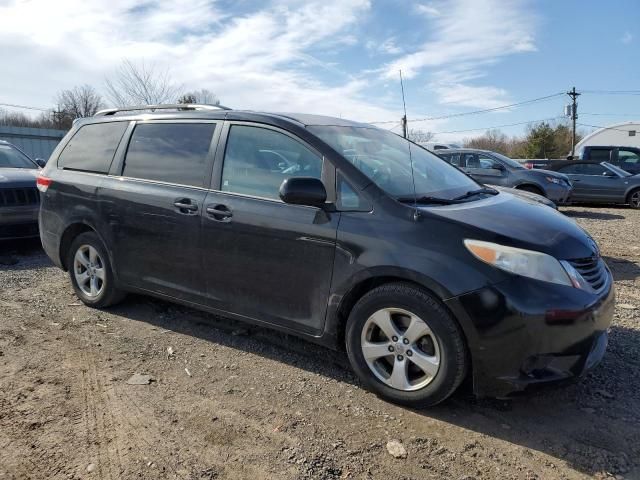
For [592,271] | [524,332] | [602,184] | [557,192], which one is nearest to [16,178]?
[524,332]

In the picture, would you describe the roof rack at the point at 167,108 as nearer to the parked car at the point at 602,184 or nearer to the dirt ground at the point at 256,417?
the dirt ground at the point at 256,417

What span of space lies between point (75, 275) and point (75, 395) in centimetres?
197

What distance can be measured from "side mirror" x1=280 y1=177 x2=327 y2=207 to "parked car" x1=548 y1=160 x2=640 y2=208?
1291 centimetres

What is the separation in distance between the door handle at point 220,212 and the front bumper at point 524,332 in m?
1.70

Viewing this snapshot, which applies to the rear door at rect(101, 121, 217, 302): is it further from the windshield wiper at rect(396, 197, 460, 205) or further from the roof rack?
the windshield wiper at rect(396, 197, 460, 205)

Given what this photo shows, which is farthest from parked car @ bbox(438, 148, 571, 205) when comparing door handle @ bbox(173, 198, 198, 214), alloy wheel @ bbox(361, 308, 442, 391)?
alloy wheel @ bbox(361, 308, 442, 391)

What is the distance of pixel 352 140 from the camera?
3725 millimetres

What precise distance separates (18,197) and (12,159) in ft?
5.62

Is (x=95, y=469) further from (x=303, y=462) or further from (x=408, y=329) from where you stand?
(x=408, y=329)

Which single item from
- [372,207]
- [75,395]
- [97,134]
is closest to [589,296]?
[372,207]

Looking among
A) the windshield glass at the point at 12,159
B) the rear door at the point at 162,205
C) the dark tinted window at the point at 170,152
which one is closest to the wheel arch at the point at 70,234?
the rear door at the point at 162,205

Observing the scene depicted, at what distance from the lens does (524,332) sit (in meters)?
2.72

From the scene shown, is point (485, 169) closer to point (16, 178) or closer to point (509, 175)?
point (509, 175)

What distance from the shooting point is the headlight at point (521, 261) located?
2793mm
